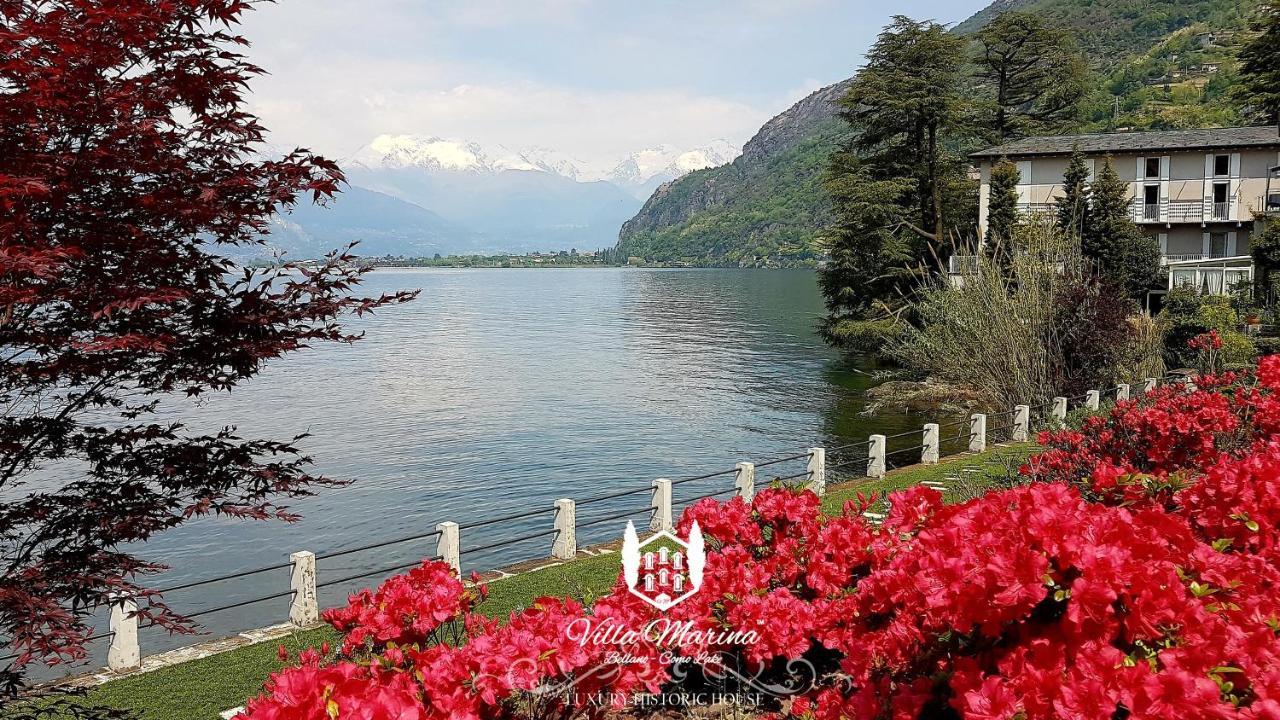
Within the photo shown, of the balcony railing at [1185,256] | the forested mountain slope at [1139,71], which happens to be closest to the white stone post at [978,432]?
the balcony railing at [1185,256]

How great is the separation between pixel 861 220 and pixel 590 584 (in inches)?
1270

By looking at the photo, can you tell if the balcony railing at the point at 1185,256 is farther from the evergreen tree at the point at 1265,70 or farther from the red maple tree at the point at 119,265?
the red maple tree at the point at 119,265

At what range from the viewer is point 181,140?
569 centimetres

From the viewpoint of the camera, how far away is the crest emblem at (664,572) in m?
5.12

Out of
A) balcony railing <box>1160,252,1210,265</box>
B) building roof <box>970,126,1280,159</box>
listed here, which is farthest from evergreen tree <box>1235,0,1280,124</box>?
balcony railing <box>1160,252,1210,265</box>

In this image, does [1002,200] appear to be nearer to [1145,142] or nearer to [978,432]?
[1145,142]

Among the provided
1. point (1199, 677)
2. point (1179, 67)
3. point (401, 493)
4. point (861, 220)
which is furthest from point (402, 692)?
point (1179, 67)

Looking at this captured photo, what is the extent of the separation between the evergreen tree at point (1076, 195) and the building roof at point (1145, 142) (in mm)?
2956

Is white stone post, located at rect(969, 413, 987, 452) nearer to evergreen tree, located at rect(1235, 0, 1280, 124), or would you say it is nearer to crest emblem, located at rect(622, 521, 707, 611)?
crest emblem, located at rect(622, 521, 707, 611)

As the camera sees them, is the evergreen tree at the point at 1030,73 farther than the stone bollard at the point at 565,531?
Yes

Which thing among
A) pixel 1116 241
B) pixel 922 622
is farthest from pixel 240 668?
pixel 1116 241

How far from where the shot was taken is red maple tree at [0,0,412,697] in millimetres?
4938

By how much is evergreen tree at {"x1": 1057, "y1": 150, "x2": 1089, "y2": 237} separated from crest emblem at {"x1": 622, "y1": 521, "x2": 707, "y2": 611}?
114 ft

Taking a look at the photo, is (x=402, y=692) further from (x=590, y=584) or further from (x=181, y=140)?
(x=590, y=584)
